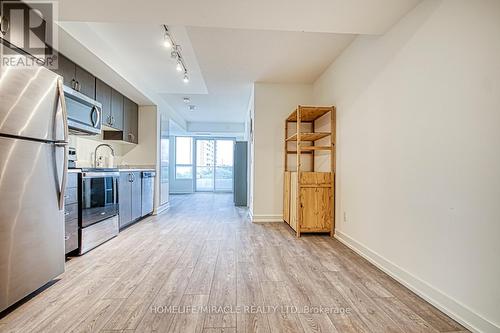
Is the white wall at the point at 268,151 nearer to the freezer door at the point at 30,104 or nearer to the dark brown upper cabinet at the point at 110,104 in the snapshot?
the dark brown upper cabinet at the point at 110,104

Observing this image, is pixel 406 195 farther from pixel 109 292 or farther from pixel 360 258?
pixel 109 292

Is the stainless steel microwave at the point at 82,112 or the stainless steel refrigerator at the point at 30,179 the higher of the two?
the stainless steel microwave at the point at 82,112

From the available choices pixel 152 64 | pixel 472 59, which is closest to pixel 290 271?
pixel 472 59

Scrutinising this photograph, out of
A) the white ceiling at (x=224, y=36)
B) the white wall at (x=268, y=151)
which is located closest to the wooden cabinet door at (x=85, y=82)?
the white ceiling at (x=224, y=36)

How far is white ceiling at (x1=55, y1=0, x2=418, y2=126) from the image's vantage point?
1840mm

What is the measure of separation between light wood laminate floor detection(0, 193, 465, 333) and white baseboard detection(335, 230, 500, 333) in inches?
2.1

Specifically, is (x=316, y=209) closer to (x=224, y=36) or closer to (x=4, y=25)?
(x=224, y=36)

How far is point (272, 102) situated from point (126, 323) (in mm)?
3595

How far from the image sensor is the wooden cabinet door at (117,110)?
12.3 feet
